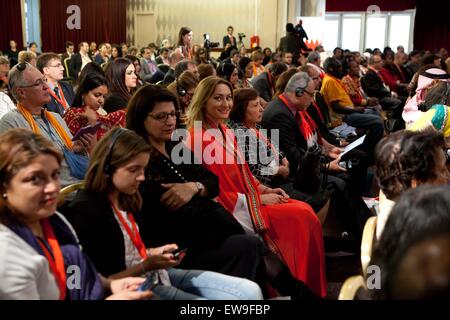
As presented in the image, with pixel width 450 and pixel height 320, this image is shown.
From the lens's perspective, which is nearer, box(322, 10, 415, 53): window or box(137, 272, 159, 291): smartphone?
box(137, 272, 159, 291): smartphone

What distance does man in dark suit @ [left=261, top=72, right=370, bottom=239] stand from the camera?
361 centimetres

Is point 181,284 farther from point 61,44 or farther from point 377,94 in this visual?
point 61,44

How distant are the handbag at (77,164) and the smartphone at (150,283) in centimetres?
103

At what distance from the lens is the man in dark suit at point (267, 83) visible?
577cm

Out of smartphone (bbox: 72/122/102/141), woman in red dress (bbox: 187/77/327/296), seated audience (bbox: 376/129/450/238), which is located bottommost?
woman in red dress (bbox: 187/77/327/296)

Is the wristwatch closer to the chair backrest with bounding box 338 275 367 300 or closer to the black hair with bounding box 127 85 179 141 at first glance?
the black hair with bounding box 127 85 179 141

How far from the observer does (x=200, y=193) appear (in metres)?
2.42

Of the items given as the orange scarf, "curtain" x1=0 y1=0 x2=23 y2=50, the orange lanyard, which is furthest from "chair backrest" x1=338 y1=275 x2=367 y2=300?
"curtain" x1=0 y1=0 x2=23 y2=50

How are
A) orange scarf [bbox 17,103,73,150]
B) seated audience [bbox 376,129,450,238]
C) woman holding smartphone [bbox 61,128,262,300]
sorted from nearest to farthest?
woman holding smartphone [bbox 61,128,262,300]
seated audience [bbox 376,129,450,238]
orange scarf [bbox 17,103,73,150]

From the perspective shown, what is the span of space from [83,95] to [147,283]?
6.42ft

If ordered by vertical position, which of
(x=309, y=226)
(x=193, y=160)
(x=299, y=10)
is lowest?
(x=309, y=226)

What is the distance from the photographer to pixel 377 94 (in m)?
7.84

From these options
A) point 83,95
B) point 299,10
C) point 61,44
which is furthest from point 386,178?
point 61,44

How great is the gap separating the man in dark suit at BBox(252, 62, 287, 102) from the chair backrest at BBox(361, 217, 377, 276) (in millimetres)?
3788
